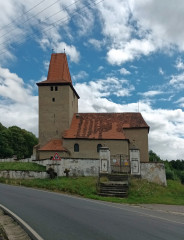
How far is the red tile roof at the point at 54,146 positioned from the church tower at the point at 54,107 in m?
0.92

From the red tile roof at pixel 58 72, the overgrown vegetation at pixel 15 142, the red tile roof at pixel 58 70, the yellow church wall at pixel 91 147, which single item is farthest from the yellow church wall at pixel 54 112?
the overgrown vegetation at pixel 15 142

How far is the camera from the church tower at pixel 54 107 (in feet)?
118

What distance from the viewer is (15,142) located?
6500 centimetres

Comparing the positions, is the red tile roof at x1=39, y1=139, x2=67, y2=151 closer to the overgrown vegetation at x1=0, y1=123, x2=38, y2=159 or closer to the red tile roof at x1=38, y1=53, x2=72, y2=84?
the red tile roof at x1=38, y1=53, x2=72, y2=84

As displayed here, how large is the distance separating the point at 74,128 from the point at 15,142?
109 feet

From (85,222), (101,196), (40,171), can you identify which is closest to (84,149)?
(40,171)

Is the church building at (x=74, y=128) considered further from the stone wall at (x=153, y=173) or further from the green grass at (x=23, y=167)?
the stone wall at (x=153, y=173)

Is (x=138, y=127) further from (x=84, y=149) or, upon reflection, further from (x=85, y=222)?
(x=85, y=222)

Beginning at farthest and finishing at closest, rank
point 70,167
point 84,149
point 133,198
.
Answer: point 84,149
point 70,167
point 133,198

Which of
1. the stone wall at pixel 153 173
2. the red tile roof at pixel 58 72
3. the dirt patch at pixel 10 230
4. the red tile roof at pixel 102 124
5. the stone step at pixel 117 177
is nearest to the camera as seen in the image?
the dirt patch at pixel 10 230

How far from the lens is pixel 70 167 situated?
1052 inches

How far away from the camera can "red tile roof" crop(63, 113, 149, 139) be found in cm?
3425

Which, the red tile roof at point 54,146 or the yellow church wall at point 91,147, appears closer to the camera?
Answer: the red tile roof at point 54,146

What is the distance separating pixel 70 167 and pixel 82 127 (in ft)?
31.1
